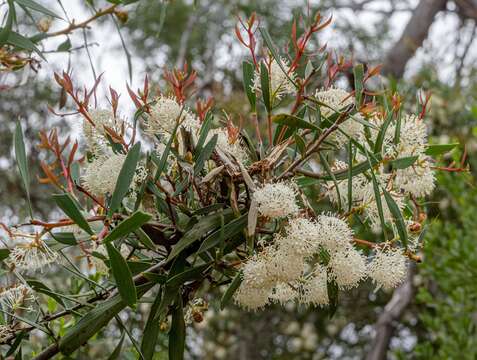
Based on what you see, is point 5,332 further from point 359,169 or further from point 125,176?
point 359,169

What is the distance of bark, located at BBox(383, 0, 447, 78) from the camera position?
287cm

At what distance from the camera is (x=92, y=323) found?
63 cm

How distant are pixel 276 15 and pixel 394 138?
307cm

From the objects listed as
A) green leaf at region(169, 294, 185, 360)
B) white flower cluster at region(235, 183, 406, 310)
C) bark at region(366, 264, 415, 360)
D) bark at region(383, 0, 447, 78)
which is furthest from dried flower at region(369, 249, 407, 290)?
bark at region(383, 0, 447, 78)

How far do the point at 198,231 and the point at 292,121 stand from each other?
0.14 metres

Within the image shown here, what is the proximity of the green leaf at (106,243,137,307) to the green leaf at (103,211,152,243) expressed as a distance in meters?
0.01

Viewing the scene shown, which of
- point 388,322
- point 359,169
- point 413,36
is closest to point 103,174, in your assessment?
point 359,169

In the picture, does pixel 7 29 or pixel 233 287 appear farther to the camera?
pixel 7 29

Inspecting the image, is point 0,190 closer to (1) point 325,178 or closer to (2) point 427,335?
(2) point 427,335

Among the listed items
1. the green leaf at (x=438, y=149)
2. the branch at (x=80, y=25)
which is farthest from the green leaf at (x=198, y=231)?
the branch at (x=80, y=25)

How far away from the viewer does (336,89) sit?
26.4 inches

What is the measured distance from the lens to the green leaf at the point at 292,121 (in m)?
0.62

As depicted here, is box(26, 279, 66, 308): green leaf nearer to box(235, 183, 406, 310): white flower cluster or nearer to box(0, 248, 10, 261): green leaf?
box(0, 248, 10, 261): green leaf

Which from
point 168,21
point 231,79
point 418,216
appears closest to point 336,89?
point 418,216
